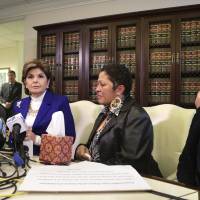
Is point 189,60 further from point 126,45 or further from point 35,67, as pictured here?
point 35,67

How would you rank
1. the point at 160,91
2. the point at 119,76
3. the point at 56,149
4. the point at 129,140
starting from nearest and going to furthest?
the point at 56,149 < the point at 129,140 < the point at 119,76 < the point at 160,91

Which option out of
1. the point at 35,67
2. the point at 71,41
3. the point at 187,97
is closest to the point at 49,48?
the point at 71,41

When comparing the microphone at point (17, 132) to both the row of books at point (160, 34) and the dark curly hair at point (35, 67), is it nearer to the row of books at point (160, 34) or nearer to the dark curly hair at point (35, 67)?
the dark curly hair at point (35, 67)

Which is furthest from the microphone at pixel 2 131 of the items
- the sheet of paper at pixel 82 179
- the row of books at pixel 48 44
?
the row of books at pixel 48 44

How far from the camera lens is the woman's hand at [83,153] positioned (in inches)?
65.2

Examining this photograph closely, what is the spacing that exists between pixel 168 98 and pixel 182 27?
86cm

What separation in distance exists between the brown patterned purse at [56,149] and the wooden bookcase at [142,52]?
2.50 meters

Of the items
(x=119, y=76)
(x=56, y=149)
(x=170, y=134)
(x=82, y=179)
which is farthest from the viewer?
(x=170, y=134)

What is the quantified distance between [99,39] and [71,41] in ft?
1.48

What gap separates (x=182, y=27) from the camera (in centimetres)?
345

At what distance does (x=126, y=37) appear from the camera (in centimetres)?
378

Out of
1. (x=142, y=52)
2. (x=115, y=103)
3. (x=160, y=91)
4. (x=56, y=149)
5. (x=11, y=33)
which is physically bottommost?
(x=56, y=149)

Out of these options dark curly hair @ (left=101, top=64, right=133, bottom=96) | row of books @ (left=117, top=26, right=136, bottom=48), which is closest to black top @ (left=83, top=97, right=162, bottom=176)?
dark curly hair @ (left=101, top=64, right=133, bottom=96)

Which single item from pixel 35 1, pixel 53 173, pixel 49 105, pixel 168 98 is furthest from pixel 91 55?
pixel 53 173
